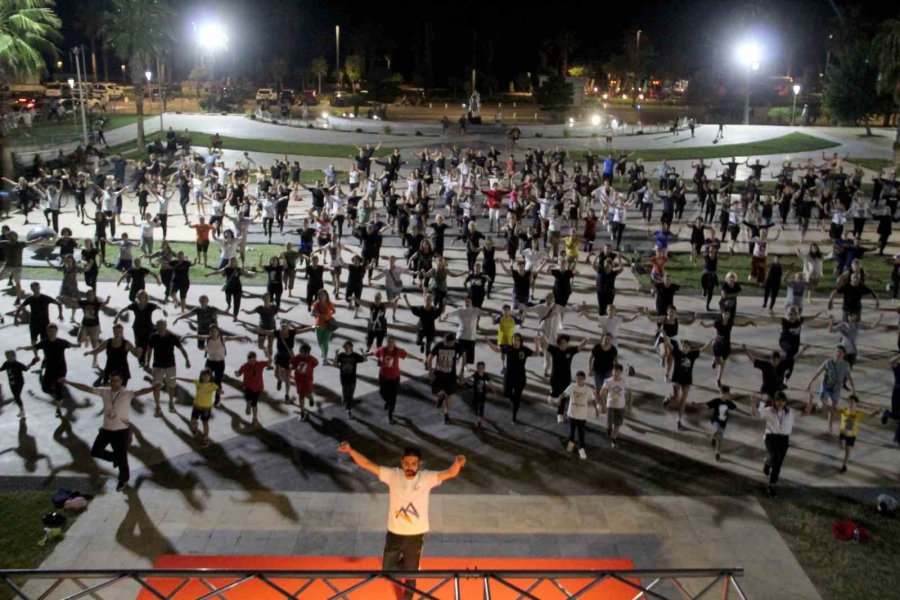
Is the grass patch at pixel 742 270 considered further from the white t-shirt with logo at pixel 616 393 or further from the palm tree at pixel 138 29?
the palm tree at pixel 138 29

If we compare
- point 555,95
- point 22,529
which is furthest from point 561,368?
point 555,95

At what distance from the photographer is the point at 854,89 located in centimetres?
5506

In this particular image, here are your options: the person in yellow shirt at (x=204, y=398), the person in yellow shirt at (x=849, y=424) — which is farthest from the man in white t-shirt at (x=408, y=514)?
the person in yellow shirt at (x=849, y=424)

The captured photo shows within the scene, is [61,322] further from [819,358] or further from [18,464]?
[819,358]

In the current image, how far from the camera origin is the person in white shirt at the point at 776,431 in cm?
1133

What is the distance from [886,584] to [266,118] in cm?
5139

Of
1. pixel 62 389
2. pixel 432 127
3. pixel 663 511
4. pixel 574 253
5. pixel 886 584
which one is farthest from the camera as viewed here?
pixel 432 127

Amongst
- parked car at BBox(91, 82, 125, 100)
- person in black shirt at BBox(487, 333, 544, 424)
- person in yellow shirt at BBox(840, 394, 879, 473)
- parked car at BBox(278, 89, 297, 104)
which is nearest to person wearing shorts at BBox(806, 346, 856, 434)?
person in yellow shirt at BBox(840, 394, 879, 473)

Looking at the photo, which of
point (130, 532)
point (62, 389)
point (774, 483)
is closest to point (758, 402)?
point (774, 483)

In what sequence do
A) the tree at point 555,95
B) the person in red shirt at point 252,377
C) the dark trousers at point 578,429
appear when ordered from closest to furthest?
1. the dark trousers at point 578,429
2. the person in red shirt at point 252,377
3. the tree at point 555,95

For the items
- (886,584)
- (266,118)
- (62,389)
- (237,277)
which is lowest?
(886,584)

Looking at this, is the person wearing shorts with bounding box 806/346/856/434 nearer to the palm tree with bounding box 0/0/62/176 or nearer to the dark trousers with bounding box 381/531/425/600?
the dark trousers with bounding box 381/531/425/600

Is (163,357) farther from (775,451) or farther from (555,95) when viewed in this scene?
(555,95)

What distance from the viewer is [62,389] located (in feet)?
44.8
